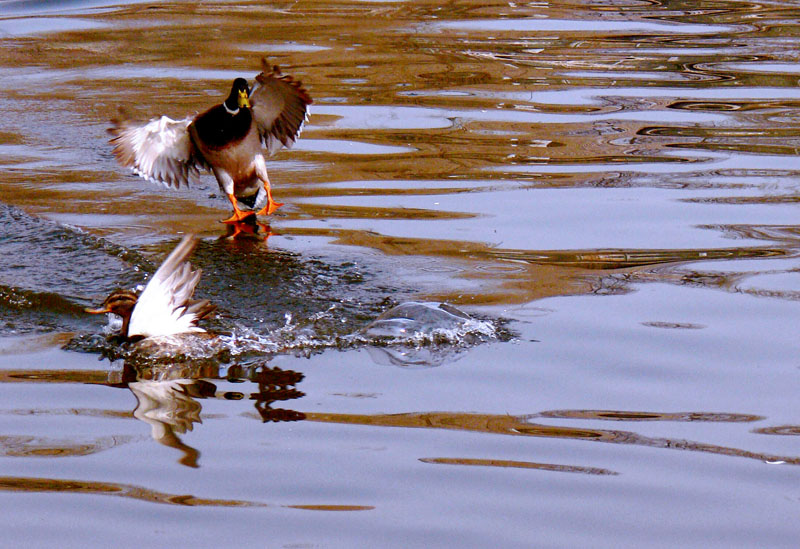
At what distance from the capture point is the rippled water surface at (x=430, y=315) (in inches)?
132

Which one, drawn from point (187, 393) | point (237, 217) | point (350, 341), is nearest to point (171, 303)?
point (187, 393)

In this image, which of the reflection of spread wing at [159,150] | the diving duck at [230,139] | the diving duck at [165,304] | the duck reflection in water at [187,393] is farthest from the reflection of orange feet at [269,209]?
the duck reflection in water at [187,393]

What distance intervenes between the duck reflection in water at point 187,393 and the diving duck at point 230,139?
2275 mm

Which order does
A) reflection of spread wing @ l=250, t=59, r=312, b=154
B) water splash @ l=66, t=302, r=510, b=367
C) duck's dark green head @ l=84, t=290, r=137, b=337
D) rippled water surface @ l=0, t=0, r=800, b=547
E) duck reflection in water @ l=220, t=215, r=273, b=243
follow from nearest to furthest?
1. rippled water surface @ l=0, t=0, r=800, b=547
2. water splash @ l=66, t=302, r=510, b=367
3. duck's dark green head @ l=84, t=290, r=137, b=337
4. duck reflection in water @ l=220, t=215, r=273, b=243
5. reflection of spread wing @ l=250, t=59, r=312, b=154

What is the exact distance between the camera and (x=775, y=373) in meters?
4.26

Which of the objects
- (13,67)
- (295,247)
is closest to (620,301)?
(295,247)

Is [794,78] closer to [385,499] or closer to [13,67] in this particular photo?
[13,67]

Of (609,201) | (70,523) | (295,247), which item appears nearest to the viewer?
(70,523)

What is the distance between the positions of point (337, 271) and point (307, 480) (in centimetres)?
218

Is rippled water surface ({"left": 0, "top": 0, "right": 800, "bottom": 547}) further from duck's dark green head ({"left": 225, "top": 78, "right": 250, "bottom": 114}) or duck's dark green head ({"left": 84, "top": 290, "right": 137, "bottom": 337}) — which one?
duck's dark green head ({"left": 225, "top": 78, "right": 250, "bottom": 114})

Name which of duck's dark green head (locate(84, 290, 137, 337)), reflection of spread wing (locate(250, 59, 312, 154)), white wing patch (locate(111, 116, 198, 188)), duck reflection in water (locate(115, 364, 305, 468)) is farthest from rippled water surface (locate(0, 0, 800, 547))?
reflection of spread wing (locate(250, 59, 312, 154))

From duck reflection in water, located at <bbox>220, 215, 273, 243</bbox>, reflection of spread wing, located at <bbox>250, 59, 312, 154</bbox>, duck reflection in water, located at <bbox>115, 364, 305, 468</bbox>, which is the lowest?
duck reflection in water, located at <bbox>115, 364, 305, 468</bbox>

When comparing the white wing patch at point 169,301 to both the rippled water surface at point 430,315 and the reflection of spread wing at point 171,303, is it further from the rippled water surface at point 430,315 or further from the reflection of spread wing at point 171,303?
the rippled water surface at point 430,315

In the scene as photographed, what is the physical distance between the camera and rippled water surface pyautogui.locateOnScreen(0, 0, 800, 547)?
132 inches
